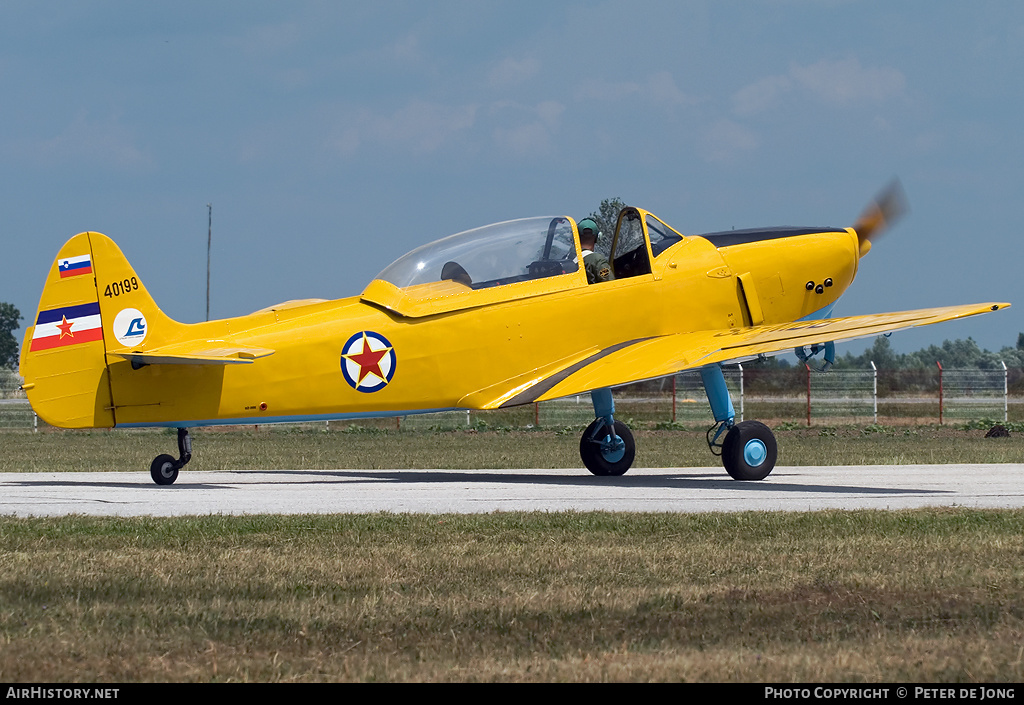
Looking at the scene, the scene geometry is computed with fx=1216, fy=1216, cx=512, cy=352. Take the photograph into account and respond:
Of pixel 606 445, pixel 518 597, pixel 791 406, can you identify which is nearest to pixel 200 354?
pixel 606 445

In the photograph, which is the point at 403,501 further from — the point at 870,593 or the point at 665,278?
the point at 870,593

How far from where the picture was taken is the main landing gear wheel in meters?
14.3

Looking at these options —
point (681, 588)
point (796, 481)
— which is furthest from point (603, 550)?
point (796, 481)

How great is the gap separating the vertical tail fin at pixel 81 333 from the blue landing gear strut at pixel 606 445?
6013mm

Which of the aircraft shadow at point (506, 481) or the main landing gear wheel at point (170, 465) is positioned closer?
the aircraft shadow at point (506, 481)

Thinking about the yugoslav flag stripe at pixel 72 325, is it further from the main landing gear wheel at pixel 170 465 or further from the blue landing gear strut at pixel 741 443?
the blue landing gear strut at pixel 741 443

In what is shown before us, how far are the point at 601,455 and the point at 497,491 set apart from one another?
10.3 ft

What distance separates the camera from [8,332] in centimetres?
9675

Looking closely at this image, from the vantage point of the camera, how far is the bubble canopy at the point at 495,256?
14.4m

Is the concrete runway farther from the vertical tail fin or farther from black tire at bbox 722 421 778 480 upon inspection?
the vertical tail fin

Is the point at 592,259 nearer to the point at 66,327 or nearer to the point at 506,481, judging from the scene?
the point at 506,481

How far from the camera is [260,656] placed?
5.48 metres

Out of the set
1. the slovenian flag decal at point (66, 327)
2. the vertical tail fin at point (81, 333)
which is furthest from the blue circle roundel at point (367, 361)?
the slovenian flag decal at point (66, 327)
